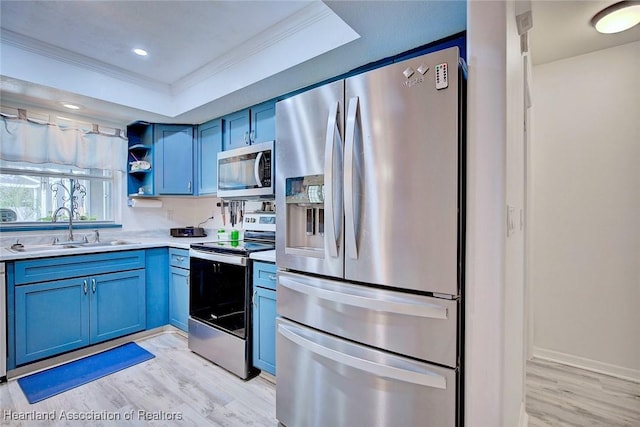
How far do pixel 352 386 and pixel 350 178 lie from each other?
929 millimetres

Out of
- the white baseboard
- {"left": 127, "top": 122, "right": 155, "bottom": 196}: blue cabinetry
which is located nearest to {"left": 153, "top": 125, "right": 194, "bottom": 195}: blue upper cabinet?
{"left": 127, "top": 122, "right": 155, "bottom": 196}: blue cabinetry

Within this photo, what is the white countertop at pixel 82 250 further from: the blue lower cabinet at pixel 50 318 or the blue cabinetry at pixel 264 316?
the blue cabinetry at pixel 264 316

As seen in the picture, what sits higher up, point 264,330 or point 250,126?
point 250,126

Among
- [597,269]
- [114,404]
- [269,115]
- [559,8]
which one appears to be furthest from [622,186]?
[114,404]

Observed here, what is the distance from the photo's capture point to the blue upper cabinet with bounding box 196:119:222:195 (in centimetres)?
315

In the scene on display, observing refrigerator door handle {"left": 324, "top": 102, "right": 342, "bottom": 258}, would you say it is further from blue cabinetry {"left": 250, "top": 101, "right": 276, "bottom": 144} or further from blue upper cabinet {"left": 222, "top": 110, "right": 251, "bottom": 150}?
blue upper cabinet {"left": 222, "top": 110, "right": 251, "bottom": 150}

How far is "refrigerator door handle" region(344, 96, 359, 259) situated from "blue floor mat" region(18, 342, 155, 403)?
2201mm

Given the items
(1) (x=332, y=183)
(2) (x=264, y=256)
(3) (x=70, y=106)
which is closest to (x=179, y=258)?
(2) (x=264, y=256)

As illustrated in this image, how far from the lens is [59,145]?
2947 mm

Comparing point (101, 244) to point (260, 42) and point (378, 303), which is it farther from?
point (378, 303)

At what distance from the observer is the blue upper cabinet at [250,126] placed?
2.64 meters

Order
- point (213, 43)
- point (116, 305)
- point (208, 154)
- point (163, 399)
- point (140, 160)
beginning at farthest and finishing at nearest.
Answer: point (140, 160)
point (208, 154)
point (116, 305)
point (213, 43)
point (163, 399)

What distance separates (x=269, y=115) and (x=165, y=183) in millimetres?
1490

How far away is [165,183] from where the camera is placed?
10.9 ft
